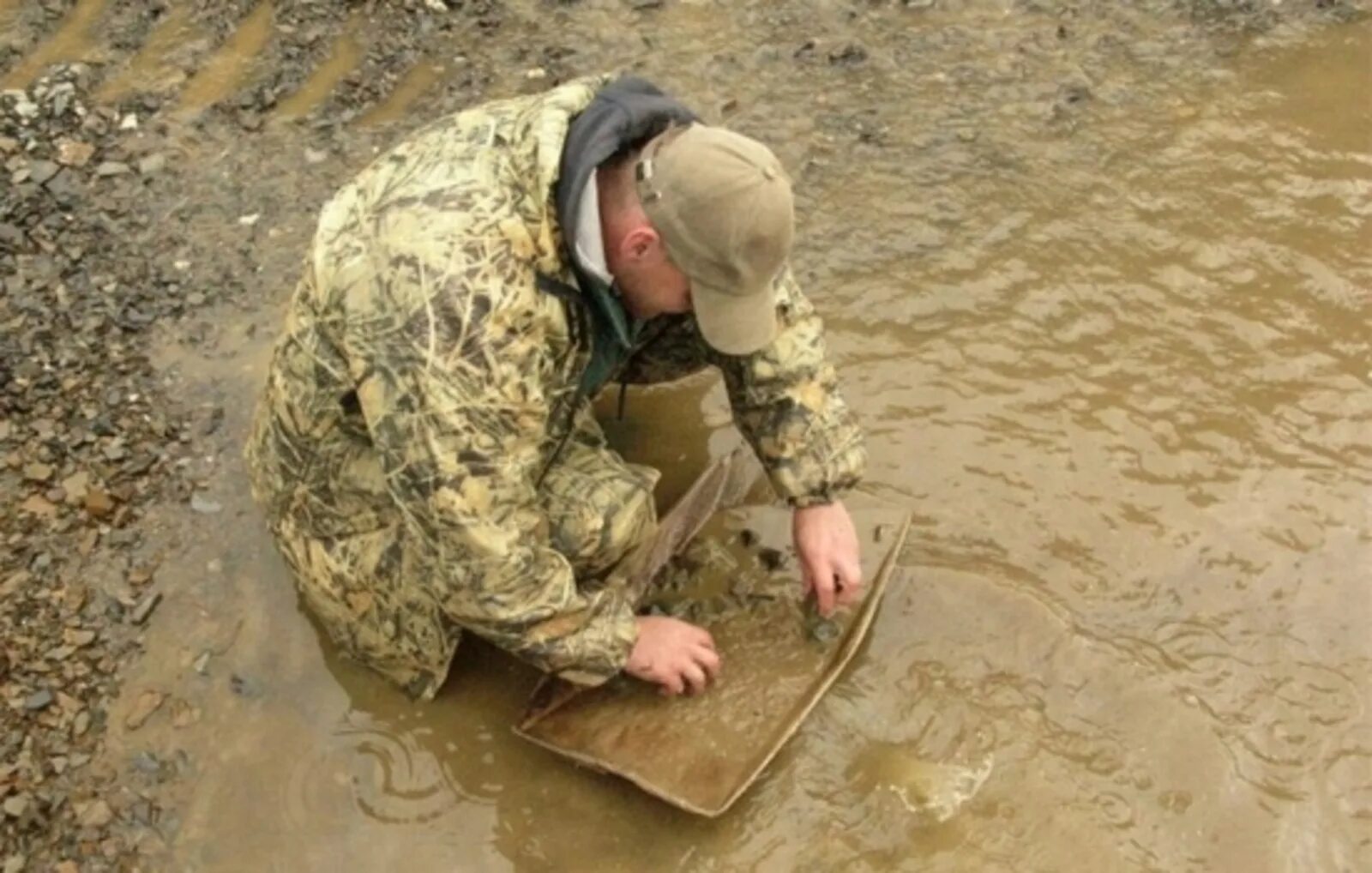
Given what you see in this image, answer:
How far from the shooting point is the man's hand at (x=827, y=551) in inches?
122

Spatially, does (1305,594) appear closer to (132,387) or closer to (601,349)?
(601,349)

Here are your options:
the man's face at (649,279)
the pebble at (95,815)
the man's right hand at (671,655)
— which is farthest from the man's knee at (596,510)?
the pebble at (95,815)

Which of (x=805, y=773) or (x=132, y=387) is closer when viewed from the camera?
(x=805, y=773)

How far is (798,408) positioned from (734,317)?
24.5 inches

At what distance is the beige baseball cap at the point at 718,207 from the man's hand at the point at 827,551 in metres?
0.83

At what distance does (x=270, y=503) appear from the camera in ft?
10.4

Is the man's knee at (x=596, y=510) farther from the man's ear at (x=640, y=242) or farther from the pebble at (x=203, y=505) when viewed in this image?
the pebble at (x=203, y=505)

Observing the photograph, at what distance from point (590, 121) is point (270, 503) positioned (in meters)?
1.29

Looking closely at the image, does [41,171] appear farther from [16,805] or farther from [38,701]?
[16,805]

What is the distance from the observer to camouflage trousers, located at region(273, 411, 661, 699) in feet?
9.86

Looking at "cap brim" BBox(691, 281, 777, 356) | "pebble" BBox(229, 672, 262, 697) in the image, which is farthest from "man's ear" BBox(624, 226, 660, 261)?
"pebble" BBox(229, 672, 262, 697)

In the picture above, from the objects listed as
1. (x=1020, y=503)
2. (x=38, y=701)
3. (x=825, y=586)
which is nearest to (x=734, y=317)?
(x=825, y=586)

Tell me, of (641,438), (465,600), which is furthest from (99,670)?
(641,438)

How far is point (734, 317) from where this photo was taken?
2.50 metres
